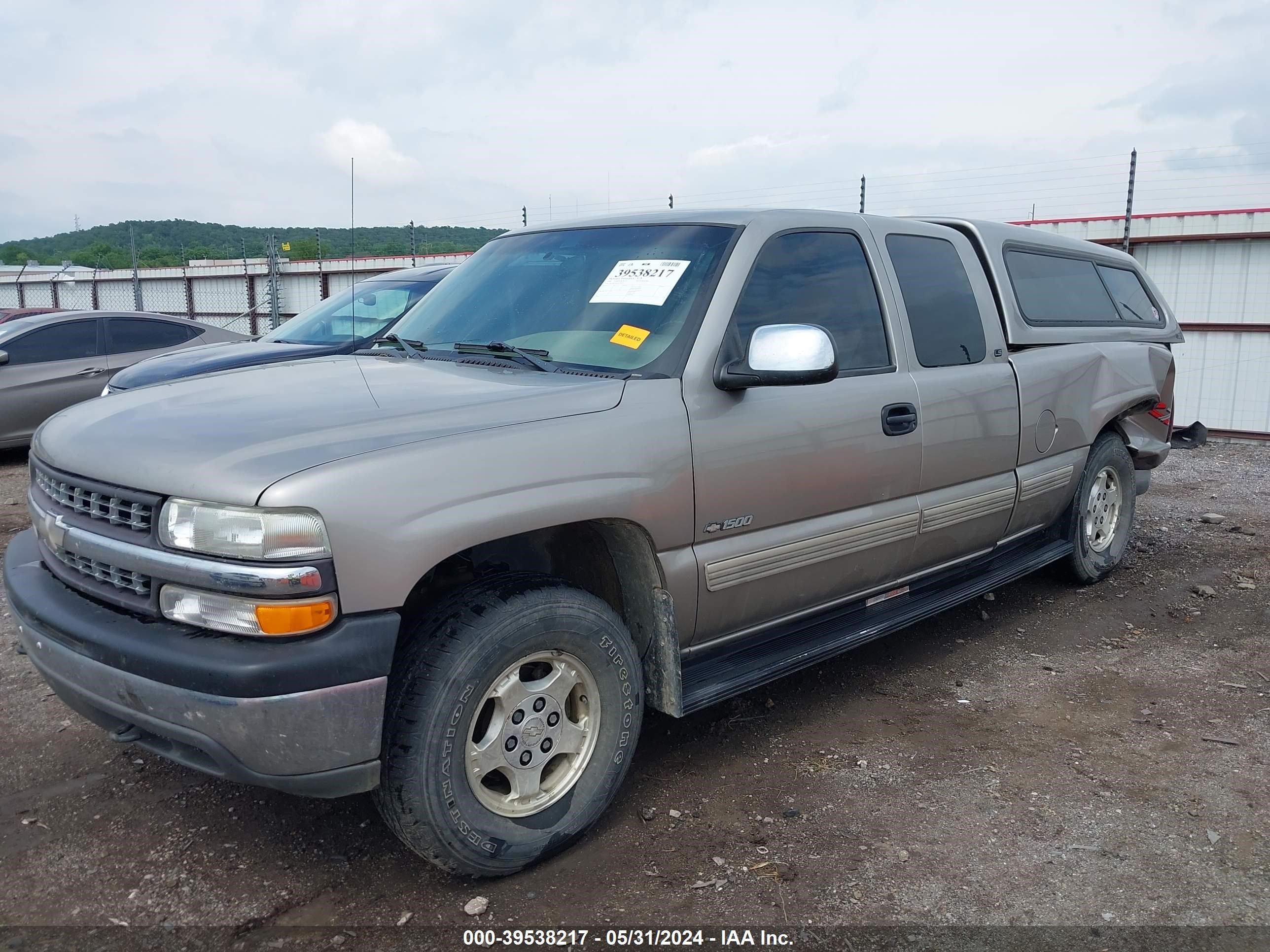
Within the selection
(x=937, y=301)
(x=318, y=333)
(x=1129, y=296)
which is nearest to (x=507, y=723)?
(x=937, y=301)

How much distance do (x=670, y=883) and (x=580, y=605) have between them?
32.2 inches

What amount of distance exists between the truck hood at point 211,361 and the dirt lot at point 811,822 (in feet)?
8.52

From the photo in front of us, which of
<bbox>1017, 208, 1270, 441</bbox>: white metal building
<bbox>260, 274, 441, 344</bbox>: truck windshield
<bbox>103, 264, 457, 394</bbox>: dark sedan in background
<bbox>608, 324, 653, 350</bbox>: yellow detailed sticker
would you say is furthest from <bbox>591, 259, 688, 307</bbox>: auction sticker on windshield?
<bbox>1017, 208, 1270, 441</bbox>: white metal building

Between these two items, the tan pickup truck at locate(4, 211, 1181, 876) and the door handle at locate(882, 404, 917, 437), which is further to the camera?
the door handle at locate(882, 404, 917, 437)

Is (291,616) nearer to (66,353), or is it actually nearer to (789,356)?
(789,356)

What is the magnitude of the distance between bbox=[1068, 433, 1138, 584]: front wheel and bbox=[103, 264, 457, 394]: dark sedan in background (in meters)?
4.06

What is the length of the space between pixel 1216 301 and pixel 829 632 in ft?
31.3

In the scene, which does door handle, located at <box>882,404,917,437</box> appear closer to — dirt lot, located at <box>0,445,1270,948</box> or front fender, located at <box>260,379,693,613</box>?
front fender, located at <box>260,379,693,613</box>

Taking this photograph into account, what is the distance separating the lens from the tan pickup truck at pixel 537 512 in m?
2.40

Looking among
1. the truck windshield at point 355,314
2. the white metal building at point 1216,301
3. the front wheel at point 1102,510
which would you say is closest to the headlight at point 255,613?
the front wheel at point 1102,510

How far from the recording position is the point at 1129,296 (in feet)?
19.6

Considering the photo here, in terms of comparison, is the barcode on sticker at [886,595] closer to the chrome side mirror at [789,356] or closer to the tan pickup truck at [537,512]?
the tan pickup truck at [537,512]

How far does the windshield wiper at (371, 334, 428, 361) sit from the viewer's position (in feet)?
12.2

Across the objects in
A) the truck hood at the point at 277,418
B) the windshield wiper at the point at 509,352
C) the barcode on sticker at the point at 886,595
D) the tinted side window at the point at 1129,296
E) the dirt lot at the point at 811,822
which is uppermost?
the tinted side window at the point at 1129,296
